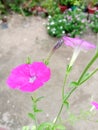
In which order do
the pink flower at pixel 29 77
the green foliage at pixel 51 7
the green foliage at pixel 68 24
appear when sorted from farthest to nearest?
1. the green foliage at pixel 51 7
2. the green foliage at pixel 68 24
3. the pink flower at pixel 29 77

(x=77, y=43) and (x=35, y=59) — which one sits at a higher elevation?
(x=77, y=43)

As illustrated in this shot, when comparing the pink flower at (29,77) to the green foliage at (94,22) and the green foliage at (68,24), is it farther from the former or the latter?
the green foliage at (94,22)

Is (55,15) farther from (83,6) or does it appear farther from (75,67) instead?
(75,67)

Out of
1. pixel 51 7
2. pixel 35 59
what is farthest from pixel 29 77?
pixel 51 7

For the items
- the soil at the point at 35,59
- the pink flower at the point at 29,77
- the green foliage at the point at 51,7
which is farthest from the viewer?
the green foliage at the point at 51,7

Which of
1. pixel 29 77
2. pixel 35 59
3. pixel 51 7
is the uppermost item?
pixel 29 77

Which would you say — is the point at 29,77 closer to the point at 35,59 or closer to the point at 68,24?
the point at 35,59

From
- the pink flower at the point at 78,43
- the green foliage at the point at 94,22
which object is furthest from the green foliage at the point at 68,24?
the pink flower at the point at 78,43
